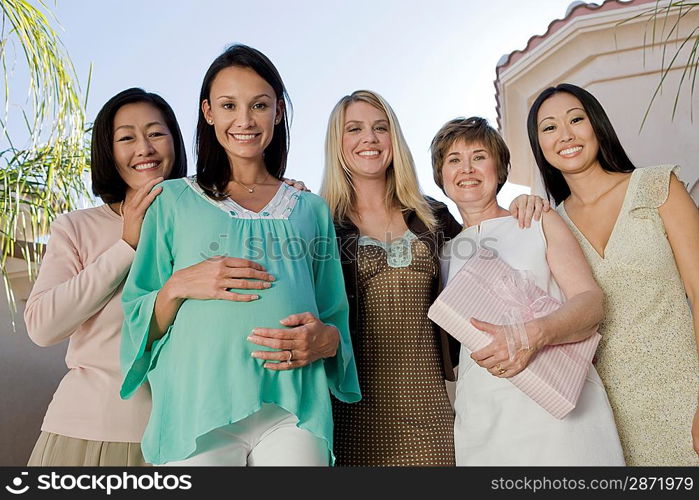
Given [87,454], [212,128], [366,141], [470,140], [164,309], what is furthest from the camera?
[366,141]

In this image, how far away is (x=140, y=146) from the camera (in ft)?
9.73

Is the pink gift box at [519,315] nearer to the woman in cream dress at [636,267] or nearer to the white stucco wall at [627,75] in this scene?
the woman in cream dress at [636,267]

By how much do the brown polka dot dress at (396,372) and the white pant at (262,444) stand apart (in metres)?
0.65

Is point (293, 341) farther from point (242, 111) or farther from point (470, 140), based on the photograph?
point (470, 140)

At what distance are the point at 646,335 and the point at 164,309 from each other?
1.69 meters

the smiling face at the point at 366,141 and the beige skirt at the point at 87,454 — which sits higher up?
the smiling face at the point at 366,141

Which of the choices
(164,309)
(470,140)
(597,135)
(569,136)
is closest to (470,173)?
(470,140)

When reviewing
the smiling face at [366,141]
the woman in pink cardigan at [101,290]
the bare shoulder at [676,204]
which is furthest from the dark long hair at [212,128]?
the bare shoulder at [676,204]

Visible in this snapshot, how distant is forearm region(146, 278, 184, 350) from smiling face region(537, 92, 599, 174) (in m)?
1.61

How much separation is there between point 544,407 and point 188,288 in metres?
1.17

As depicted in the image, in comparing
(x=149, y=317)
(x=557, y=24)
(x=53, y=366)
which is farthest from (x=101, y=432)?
(x=557, y=24)

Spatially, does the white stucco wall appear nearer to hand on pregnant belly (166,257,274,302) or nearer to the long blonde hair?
the long blonde hair

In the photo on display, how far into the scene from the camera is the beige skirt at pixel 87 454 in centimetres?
260

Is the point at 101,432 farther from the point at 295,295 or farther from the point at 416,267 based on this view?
the point at 416,267
